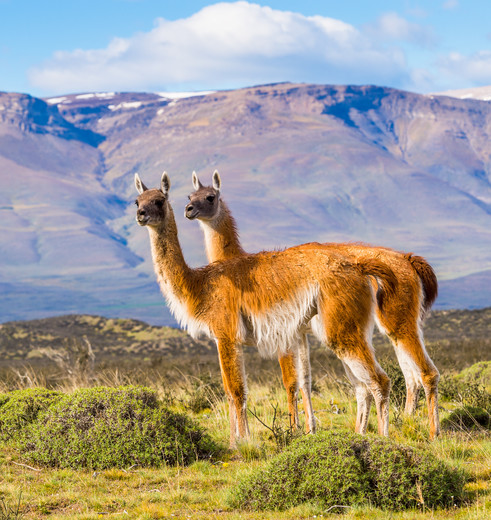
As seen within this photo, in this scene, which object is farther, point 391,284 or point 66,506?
point 391,284

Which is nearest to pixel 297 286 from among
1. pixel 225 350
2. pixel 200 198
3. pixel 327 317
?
pixel 327 317

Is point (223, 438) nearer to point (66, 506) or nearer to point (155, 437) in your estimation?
point (155, 437)

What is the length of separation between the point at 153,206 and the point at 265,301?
5.53 feet

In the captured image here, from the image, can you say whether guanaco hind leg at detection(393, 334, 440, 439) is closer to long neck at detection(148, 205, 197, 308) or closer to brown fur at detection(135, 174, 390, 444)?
brown fur at detection(135, 174, 390, 444)

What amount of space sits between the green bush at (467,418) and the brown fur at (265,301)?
1.58m

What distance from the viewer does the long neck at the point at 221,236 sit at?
10320 mm

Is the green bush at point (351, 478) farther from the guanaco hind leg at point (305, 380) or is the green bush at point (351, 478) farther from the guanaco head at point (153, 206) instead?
the guanaco head at point (153, 206)

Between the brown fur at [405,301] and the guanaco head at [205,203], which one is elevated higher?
the guanaco head at [205,203]

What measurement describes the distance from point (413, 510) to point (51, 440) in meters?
3.61

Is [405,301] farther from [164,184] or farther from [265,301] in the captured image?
[164,184]

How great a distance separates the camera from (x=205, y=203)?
10.3 meters

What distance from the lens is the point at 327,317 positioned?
725 cm

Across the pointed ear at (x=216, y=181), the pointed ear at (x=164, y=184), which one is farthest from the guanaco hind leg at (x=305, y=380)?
the pointed ear at (x=216, y=181)

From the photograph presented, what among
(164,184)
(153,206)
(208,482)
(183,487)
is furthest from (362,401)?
(164,184)
